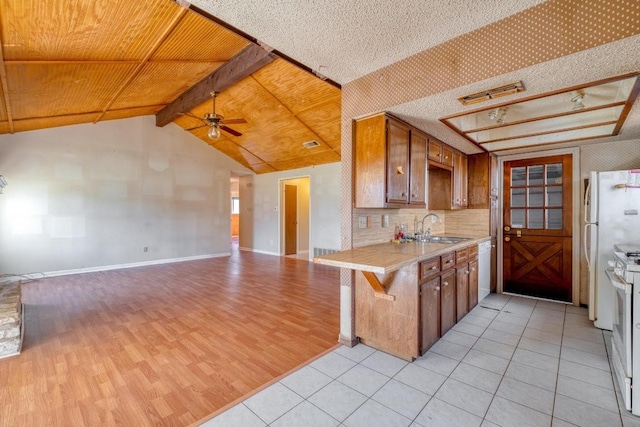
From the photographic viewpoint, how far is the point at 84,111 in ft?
16.3

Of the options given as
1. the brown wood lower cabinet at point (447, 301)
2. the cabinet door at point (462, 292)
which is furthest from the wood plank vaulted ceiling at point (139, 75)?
the cabinet door at point (462, 292)

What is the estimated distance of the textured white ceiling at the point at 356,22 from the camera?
65.0 inches

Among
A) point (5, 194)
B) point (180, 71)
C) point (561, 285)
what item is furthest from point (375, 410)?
point (5, 194)

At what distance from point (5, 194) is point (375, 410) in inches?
268

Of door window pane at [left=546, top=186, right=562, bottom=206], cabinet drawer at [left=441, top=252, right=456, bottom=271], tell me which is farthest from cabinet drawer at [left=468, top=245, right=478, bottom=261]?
door window pane at [left=546, top=186, right=562, bottom=206]

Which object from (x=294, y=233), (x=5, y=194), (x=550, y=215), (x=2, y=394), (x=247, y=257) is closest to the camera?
(x=2, y=394)

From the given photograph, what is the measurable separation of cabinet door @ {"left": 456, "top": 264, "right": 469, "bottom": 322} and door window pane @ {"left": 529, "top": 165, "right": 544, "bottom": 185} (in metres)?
2.05

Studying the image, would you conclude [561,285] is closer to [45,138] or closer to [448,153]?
[448,153]

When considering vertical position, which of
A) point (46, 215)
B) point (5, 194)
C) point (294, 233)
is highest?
point (5, 194)

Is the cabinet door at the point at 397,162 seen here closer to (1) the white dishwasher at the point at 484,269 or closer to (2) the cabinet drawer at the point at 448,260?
(2) the cabinet drawer at the point at 448,260

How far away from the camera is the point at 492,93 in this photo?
6.76 feet

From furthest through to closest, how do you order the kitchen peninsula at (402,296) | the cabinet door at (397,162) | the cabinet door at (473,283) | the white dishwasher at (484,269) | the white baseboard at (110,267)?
1. the white baseboard at (110,267)
2. the white dishwasher at (484,269)
3. the cabinet door at (473,283)
4. the cabinet door at (397,162)
5. the kitchen peninsula at (402,296)

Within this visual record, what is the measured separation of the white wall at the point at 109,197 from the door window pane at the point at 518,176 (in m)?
6.77

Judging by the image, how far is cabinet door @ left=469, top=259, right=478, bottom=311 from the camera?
11.0 ft
